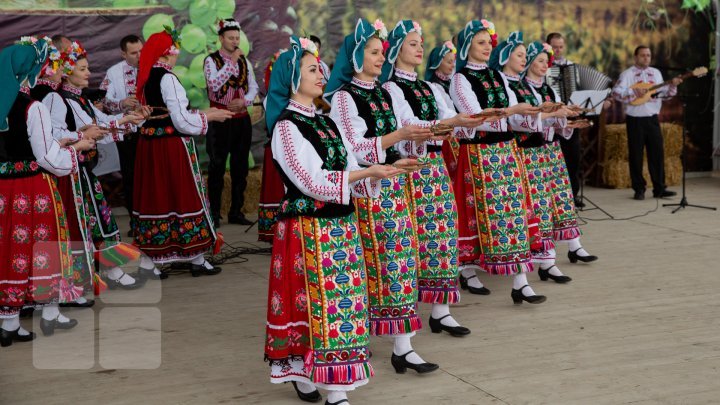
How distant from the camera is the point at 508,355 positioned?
4.37m

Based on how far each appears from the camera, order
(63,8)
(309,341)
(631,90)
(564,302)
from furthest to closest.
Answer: (631,90) < (63,8) < (564,302) < (309,341)

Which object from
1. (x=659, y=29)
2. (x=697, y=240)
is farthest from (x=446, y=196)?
(x=659, y=29)

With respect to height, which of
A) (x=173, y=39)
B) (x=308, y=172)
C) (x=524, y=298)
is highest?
(x=173, y=39)

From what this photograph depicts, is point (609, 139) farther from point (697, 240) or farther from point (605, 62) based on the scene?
point (697, 240)

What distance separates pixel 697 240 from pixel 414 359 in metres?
3.84

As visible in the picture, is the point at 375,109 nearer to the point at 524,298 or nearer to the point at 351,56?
the point at 351,56

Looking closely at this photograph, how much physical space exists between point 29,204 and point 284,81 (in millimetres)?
1911

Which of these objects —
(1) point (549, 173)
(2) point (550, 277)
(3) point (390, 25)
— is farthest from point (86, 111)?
(3) point (390, 25)

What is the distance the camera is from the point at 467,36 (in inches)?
205

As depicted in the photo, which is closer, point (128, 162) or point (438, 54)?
point (438, 54)

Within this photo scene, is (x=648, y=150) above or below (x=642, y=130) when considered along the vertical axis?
below

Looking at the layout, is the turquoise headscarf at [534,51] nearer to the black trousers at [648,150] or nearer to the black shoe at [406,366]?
the black shoe at [406,366]

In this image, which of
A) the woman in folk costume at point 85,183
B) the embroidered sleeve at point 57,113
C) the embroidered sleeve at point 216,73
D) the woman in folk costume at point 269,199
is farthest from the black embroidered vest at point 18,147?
the embroidered sleeve at point 216,73

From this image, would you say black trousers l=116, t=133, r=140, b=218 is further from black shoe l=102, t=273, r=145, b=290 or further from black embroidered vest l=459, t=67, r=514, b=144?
black embroidered vest l=459, t=67, r=514, b=144
